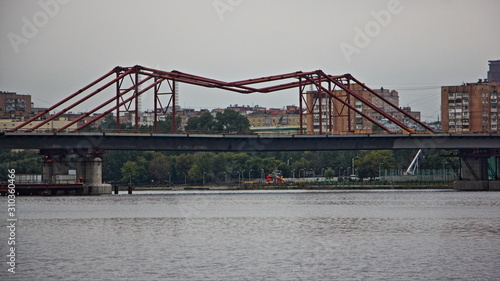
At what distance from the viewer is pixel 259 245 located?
194 feet

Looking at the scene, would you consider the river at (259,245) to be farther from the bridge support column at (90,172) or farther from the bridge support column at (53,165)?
the bridge support column at (53,165)

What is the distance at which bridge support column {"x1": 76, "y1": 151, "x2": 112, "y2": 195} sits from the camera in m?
142

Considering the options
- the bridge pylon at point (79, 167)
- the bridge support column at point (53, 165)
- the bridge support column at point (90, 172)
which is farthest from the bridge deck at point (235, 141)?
the bridge support column at point (53, 165)

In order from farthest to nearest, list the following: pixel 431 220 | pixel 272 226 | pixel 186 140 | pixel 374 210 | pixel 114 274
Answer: pixel 186 140 < pixel 374 210 < pixel 431 220 < pixel 272 226 < pixel 114 274

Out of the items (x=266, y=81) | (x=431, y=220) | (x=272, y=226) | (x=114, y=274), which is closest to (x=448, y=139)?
(x=266, y=81)

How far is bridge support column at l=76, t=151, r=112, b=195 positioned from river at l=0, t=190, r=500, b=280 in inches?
1837

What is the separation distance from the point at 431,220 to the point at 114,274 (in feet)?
137

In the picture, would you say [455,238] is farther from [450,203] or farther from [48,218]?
[450,203]

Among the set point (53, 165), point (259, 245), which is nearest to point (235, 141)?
point (53, 165)

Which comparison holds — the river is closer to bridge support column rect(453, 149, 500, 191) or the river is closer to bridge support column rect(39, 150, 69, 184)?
bridge support column rect(39, 150, 69, 184)

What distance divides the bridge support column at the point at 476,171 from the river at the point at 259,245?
6102 cm

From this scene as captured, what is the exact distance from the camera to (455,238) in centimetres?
6291

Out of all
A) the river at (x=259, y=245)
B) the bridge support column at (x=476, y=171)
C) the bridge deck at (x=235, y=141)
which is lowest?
the river at (x=259, y=245)

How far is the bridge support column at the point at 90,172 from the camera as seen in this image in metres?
142
